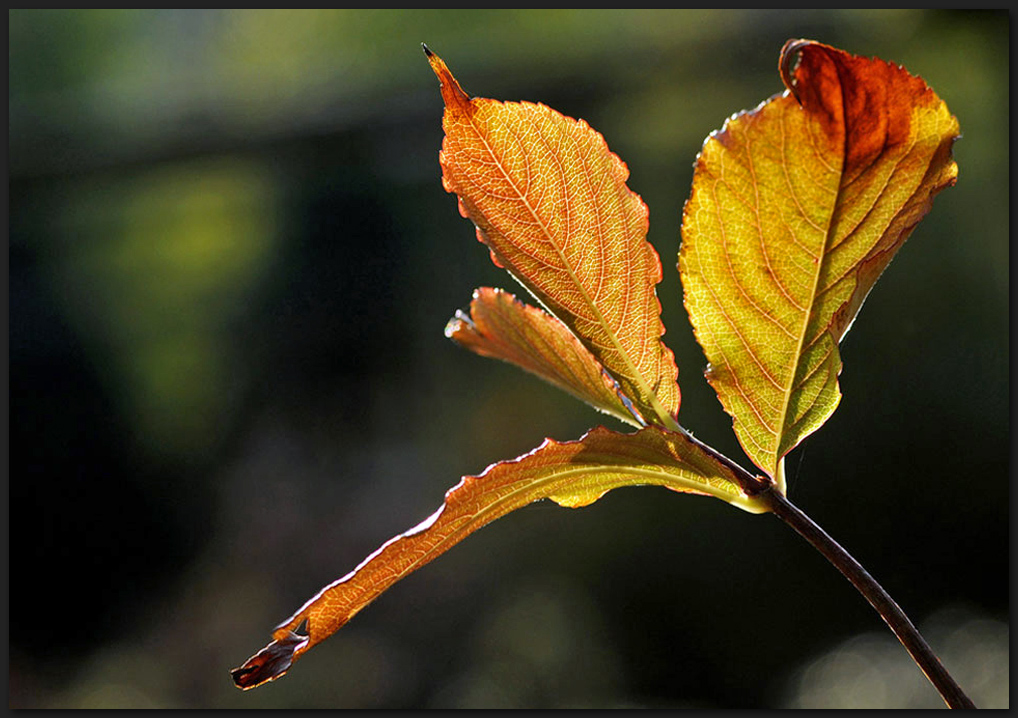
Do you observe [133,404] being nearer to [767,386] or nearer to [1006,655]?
[1006,655]

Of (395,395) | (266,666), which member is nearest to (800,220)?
(266,666)

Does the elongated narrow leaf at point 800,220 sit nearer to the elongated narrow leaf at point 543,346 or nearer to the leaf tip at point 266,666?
the elongated narrow leaf at point 543,346

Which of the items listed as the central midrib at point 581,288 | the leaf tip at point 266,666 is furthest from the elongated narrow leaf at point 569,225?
the leaf tip at point 266,666

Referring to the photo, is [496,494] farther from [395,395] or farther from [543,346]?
[395,395]

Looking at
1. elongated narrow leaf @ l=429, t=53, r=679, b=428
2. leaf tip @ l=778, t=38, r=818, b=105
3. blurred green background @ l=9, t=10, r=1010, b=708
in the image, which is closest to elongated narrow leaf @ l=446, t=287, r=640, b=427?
elongated narrow leaf @ l=429, t=53, r=679, b=428

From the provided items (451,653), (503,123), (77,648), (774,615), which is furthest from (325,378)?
(503,123)
